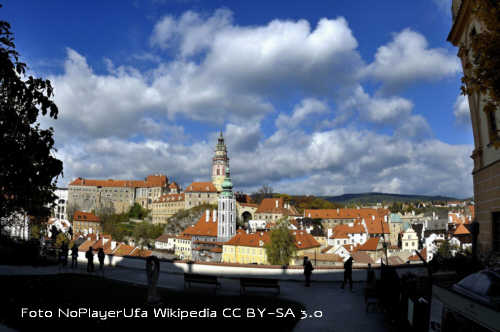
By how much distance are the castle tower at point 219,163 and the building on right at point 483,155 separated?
374 ft

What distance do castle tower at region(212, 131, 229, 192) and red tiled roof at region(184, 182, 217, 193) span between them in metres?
6.02

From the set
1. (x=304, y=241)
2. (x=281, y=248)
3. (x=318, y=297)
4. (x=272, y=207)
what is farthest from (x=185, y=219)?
(x=318, y=297)

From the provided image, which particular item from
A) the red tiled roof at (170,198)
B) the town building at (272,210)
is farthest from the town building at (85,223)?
the town building at (272,210)

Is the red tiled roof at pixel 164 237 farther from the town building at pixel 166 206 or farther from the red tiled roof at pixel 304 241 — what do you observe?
the red tiled roof at pixel 304 241

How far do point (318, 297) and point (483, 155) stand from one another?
6.03 metres

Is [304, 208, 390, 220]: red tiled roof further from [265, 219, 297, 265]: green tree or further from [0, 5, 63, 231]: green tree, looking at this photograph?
[0, 5, 63, 231]: green tree

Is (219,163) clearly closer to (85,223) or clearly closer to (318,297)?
(85,223)

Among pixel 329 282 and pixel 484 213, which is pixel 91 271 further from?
pixel 484 213

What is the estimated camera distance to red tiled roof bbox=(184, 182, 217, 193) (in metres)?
115

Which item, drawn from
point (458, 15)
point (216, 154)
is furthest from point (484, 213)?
point (216, 154)

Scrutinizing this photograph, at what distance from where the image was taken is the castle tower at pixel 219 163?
4955 inches

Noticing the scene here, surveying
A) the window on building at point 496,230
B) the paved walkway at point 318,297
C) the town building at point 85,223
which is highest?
the window on building at point 496,230

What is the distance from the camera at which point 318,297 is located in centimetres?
1065

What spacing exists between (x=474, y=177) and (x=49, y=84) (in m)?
11.0
